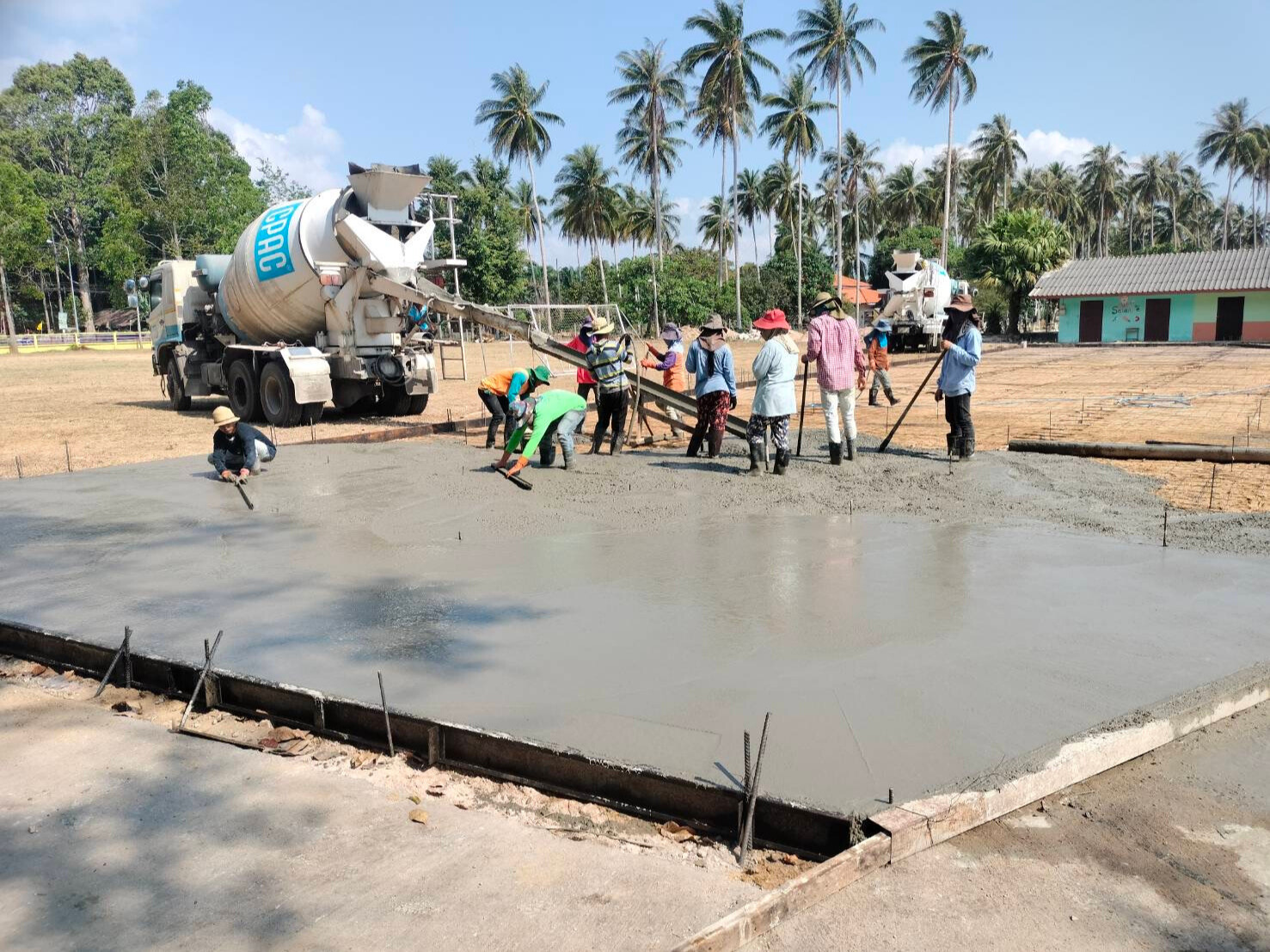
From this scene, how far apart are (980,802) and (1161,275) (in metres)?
43.4

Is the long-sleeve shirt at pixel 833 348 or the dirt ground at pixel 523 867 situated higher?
the long-sleeve shirt at pixel 833 348

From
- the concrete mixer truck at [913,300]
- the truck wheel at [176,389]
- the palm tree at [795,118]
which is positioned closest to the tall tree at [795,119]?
the palm tree at [795,118]

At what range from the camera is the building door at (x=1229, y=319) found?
37.5 meters

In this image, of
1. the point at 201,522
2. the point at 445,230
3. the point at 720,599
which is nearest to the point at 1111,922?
the point at 720,599

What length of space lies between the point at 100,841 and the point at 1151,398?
1558 cm

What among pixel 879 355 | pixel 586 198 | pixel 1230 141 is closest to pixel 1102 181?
pixel 1230 141

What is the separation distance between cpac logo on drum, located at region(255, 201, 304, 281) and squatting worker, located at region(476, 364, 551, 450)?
16.1 feet

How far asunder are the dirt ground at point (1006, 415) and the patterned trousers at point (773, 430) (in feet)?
7.86

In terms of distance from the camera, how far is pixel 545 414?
8.90m

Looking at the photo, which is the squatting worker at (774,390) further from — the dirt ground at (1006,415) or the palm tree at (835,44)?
the palm tree at (835,44)

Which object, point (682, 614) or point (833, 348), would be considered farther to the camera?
point (833, 348)

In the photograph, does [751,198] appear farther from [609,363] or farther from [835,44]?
[609,363]

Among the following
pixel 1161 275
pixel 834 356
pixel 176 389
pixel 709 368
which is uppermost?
pixel 1161 275

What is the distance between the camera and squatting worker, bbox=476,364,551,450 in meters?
9.53
